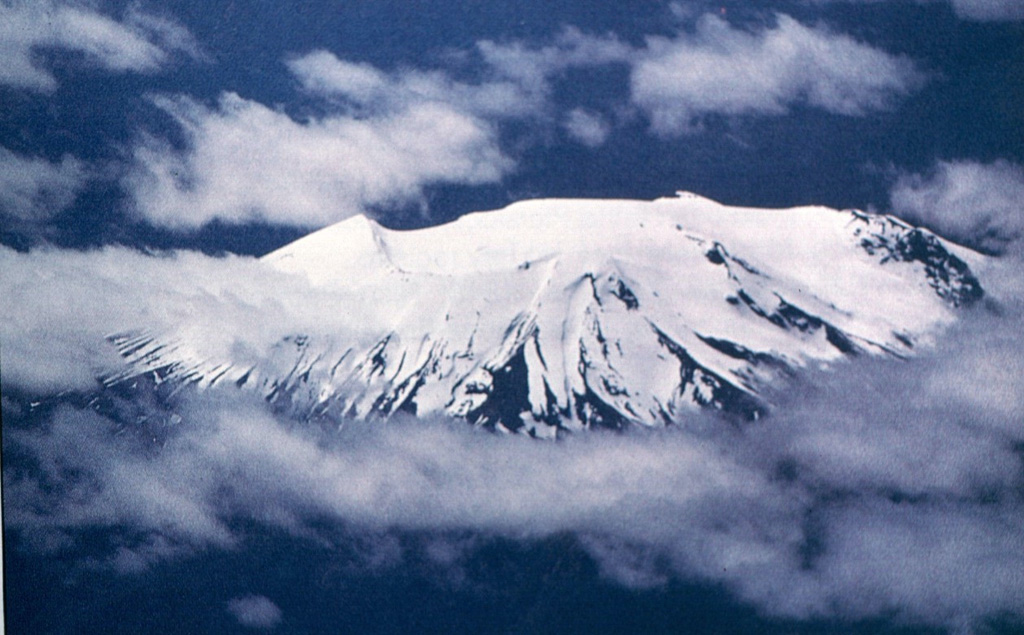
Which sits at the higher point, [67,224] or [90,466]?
[67,224]

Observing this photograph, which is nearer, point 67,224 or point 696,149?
point 696,149

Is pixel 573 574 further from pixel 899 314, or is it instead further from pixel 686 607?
pixel 899 314

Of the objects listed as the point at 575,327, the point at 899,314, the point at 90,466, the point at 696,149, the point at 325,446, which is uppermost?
the point at 696,149

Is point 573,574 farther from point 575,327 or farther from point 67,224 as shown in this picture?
point 67,224

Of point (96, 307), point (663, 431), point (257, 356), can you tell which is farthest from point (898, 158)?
point (96, 307)

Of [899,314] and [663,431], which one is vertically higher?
[899,314]

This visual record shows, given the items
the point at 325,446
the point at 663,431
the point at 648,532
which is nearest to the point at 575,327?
the point at 663,431
